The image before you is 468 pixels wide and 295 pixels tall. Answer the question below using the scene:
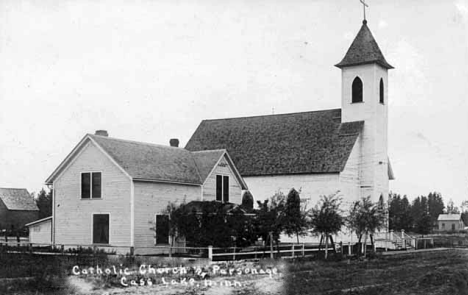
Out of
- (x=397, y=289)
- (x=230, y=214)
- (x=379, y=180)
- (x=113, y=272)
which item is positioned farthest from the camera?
(x=379, y=180)

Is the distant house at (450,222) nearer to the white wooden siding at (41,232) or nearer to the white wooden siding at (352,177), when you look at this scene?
the white wooden siding at (352,177)

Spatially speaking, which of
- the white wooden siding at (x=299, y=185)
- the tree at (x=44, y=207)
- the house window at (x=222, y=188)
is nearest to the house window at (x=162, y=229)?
the house window at (x=222, y=188)

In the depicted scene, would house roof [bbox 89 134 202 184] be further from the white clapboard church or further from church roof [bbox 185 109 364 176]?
church roof [bbox 185 109 364 176]

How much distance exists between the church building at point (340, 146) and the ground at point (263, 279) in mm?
18791

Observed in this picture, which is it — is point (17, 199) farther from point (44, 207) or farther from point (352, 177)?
point (352, 177)

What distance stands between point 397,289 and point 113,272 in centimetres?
1056

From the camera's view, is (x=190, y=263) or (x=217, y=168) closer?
(x=190, y=263)

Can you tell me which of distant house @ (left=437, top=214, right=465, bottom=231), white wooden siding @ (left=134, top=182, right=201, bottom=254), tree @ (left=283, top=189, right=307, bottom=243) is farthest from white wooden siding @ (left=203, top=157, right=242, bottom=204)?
distant house @ (left=437, top=214, right=465, bottom=231)

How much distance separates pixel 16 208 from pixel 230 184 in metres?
39.8

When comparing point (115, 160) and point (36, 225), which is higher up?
point (115, 160)

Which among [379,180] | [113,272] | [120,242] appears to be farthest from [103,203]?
[379,180]

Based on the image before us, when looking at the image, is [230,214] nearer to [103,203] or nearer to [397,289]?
[103,203]

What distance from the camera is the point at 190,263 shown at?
31.5 m

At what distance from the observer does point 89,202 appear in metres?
38.4
